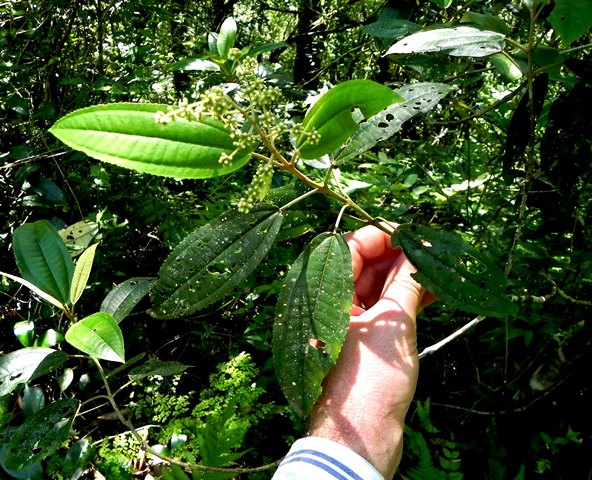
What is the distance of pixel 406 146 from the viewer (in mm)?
2451

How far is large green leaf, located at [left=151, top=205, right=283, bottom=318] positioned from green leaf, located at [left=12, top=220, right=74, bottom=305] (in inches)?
20.8

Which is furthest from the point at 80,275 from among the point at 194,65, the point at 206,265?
the point at 194,65

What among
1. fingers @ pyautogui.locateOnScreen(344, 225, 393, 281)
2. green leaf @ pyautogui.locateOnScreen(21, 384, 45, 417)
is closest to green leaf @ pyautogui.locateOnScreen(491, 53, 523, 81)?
fingers @ pyautogui.locateOnScreen(344, 225, 393, 281)

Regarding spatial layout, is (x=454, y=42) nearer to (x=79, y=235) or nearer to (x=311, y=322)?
(x=311, y=322)

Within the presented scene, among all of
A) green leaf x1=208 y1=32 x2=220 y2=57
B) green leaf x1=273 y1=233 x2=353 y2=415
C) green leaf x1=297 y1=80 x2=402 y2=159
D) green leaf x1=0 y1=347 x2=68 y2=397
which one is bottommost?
green leaf x1=0 y1=347 x2=68 y2=397

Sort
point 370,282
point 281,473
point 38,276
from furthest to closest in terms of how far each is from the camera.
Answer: point 38,276 < point 370,282 < point 281,473

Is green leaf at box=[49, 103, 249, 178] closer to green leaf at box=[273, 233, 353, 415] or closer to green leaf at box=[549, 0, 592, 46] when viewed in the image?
green leaf at box=[273, 233, 353, 415]

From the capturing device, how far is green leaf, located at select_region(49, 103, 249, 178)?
81 centimetres

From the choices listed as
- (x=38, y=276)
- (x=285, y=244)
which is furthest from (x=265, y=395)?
(x=38, y=276)

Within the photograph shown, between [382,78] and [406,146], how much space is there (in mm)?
337

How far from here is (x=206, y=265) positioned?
964 millimetres

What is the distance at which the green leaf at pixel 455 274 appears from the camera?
0.95 meters

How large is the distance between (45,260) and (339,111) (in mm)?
918

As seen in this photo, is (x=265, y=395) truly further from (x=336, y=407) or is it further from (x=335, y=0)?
(x=335, y=0)
